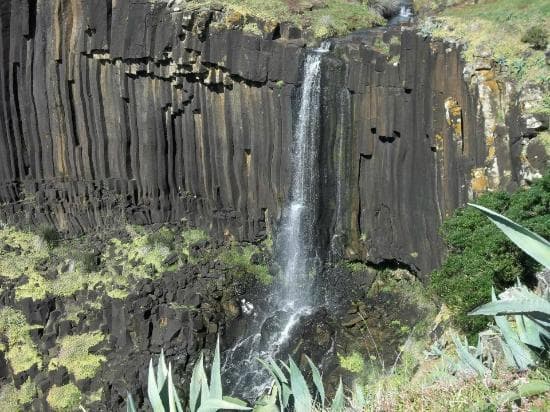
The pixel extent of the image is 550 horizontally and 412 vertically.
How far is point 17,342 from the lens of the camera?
1858cm

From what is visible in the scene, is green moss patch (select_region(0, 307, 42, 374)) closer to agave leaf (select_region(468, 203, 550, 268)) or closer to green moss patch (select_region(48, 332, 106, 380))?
green moss patch (select_region(48, 332, 106, 380))

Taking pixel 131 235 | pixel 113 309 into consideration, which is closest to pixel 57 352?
pixel 113 309

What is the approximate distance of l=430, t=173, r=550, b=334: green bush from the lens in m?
12.8

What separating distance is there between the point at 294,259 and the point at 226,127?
4808 millimetres

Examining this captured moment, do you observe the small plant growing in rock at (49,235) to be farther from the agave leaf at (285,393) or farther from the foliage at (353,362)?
the agave leaf at (285,393)

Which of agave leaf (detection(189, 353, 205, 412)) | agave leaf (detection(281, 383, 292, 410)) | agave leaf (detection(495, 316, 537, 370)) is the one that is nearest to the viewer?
agave leaf (detection(495, 316, 537, 370))

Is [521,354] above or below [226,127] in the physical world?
below

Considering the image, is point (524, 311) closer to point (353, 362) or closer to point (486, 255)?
point (486, 255)

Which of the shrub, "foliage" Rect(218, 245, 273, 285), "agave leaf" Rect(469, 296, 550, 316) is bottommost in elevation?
"foliage" Rect(218, 245, 273, 285)

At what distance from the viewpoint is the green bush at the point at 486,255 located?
12.8 meters

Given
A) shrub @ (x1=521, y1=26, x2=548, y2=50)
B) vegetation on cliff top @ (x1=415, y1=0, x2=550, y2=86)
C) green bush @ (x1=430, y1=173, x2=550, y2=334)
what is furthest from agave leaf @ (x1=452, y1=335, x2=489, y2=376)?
shrub @ (x1=521, y1=26, x2=548, y2=50)

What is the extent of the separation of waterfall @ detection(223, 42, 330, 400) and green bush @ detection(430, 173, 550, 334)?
577 cm

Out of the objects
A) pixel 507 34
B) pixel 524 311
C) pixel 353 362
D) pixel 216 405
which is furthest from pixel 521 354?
pixel 507 34

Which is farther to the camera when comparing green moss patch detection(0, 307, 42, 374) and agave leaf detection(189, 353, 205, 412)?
green moss patch detection(0, 307, 42, 374)
